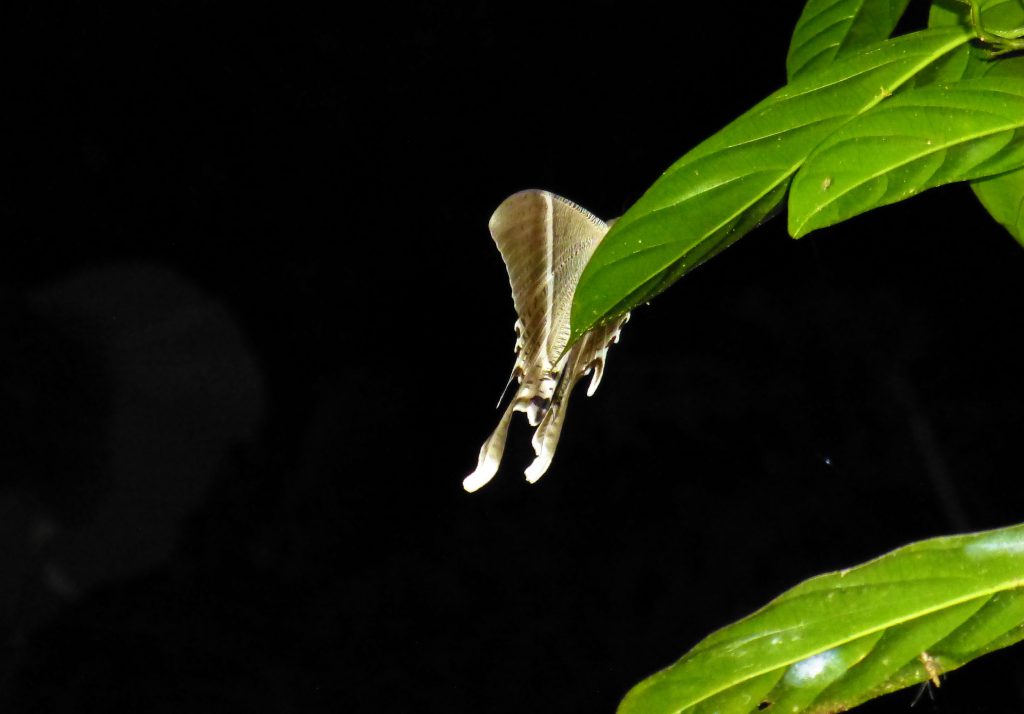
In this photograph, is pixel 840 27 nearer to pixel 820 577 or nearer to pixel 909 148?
pixel 909 148

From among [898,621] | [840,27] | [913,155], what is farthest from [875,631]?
[840,27]

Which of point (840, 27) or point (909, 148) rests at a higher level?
point (840, 27)

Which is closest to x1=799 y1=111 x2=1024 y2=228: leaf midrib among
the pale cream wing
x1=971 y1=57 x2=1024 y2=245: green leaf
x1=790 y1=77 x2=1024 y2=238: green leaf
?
x1=790 y1=77 x2=1024 y2=238: green leaf

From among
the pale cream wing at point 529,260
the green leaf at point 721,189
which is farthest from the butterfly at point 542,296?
the green leaf at point 721,189

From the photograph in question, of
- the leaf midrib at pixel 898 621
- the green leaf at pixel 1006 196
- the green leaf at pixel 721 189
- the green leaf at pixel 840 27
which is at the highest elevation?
the green leaf at pixel 840 27

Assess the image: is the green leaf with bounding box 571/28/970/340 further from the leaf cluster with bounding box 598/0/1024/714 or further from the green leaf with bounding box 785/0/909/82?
the green leaf with bounding box 785/0/909/82

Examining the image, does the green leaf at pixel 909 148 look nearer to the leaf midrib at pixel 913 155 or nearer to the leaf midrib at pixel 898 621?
the leaf midrib at pixel 913 155
